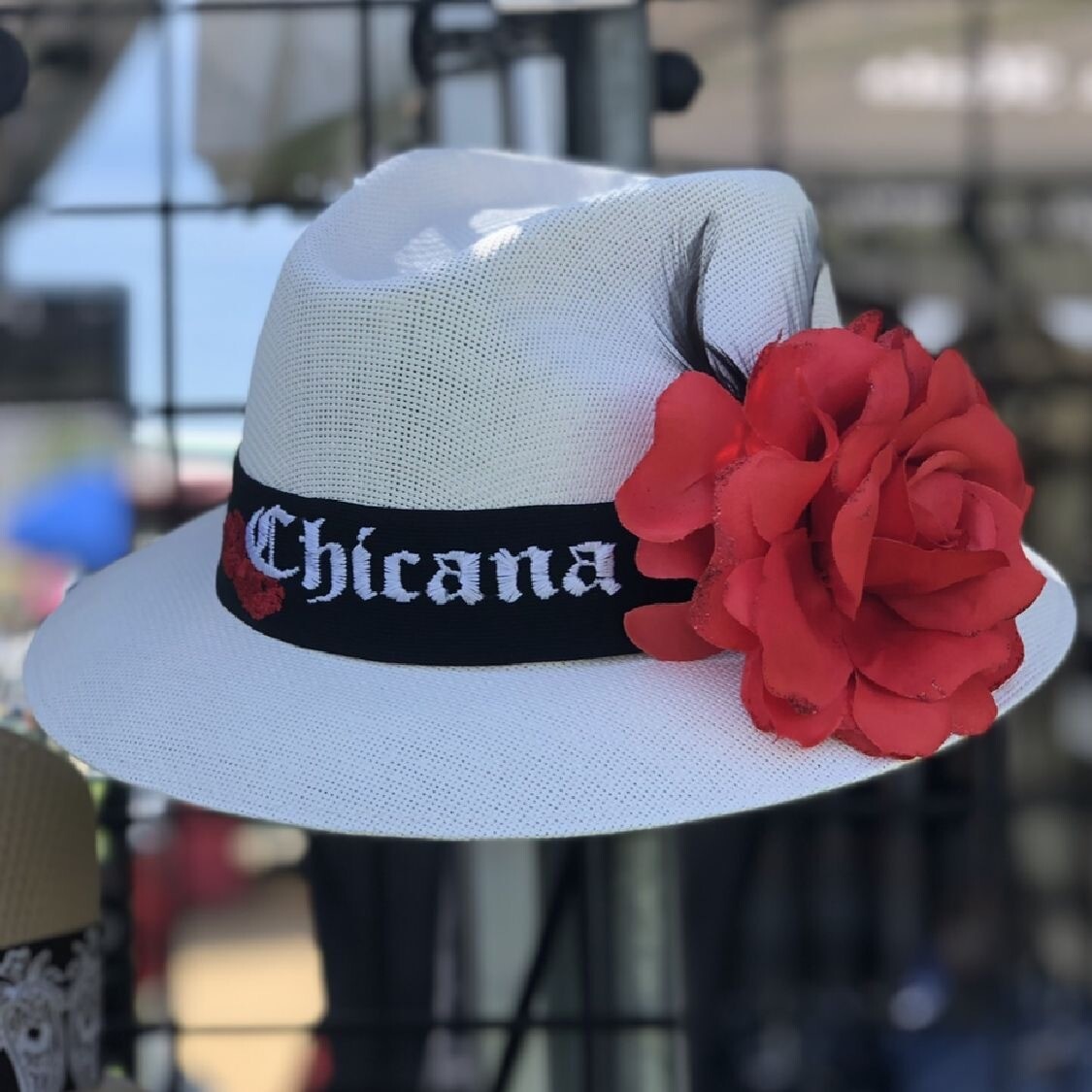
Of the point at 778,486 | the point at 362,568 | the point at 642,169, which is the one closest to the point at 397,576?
the point at 362,568

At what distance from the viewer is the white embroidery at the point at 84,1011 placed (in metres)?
1.03

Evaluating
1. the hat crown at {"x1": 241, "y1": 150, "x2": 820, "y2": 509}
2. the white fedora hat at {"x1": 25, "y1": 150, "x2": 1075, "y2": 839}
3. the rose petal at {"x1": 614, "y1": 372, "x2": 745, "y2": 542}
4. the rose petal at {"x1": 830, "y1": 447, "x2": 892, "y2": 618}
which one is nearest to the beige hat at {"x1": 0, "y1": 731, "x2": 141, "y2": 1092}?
the white fedora hat at {"x1": 25, "y1": 150, "x2": 1075, "y2": 839}

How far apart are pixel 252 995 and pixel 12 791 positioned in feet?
2.62

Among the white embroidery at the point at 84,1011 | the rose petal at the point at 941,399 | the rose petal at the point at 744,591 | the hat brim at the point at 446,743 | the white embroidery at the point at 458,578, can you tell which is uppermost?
the rose petal at the point at 941,399

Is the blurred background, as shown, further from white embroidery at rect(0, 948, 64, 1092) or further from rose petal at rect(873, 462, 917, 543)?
rose petal at rect(873, 462, 917, 543)

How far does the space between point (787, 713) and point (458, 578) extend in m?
0.22

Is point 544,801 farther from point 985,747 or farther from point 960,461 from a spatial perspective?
point 985,747

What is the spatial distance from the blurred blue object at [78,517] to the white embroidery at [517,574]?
970 millimetres

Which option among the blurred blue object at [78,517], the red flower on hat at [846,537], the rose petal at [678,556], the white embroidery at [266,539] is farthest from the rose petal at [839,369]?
the blurred blue object at [78,517]

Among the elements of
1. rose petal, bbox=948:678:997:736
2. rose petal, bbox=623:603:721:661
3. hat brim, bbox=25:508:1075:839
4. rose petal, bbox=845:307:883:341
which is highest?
rose petal, bbox=845:307:883:341

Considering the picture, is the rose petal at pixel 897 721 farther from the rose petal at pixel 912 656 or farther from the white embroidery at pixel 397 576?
the white embroidery at pixel 397 576

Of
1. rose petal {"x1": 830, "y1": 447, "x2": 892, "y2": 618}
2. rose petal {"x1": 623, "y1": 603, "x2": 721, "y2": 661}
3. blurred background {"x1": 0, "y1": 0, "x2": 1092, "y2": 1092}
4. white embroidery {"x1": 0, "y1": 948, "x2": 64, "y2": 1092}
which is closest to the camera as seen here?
rose petal {"x1": 830, "y1": 447, "x2": 892, "y2": 618}

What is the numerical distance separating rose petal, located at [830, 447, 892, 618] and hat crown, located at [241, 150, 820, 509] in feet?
0.56

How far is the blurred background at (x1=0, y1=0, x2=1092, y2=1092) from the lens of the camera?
1.64 m
